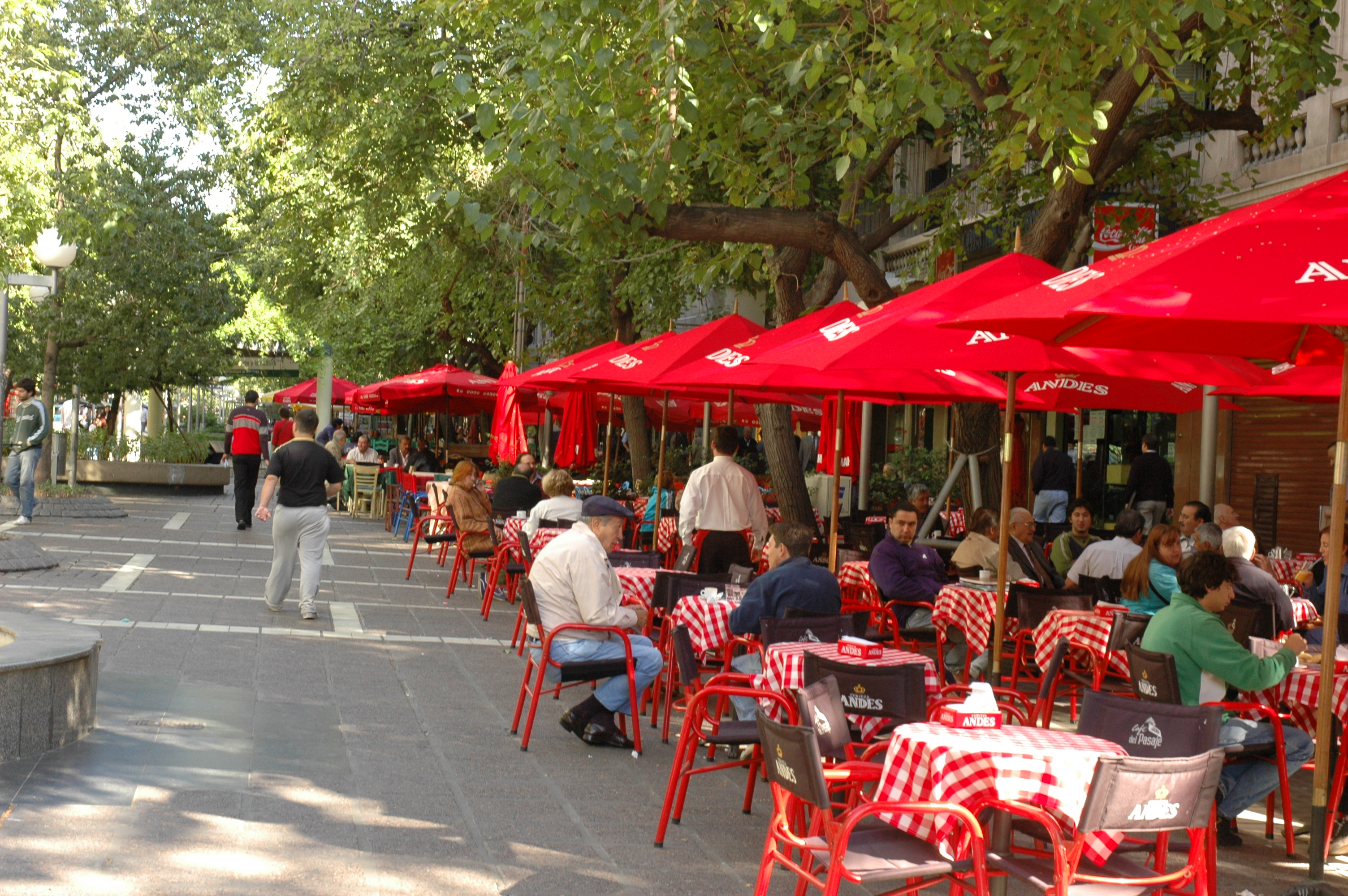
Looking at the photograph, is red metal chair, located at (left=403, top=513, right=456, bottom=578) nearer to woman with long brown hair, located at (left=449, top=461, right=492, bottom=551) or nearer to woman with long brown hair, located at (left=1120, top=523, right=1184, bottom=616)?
woman with long brown hair, located at (left=449, top=461, right=492, bottom=551)

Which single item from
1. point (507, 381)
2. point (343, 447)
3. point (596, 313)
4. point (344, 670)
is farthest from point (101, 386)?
point (344, 670)

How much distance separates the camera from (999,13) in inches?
363

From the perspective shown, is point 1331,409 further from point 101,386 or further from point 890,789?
point 101,386

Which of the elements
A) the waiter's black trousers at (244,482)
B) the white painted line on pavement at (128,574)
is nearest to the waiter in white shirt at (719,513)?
the white painted line on pavement at (128,574)

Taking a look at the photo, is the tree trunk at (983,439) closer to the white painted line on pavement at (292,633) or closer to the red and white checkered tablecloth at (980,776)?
the white painted line on pavement at (292,633)

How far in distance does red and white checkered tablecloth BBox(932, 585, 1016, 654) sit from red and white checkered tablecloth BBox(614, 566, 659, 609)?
1.91 metres

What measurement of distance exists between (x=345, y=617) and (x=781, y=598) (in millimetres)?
5615

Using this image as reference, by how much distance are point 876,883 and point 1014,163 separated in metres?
Answer: 5.42

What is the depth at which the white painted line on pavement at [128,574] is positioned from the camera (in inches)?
490

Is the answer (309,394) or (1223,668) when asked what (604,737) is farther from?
(309,394)

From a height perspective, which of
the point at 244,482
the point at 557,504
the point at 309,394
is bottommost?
the point at 244,482

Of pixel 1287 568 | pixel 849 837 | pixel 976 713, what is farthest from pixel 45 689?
pixel 1287 568

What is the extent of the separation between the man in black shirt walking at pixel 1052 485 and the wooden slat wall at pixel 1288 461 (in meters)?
1.99

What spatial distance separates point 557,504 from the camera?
1220cm
